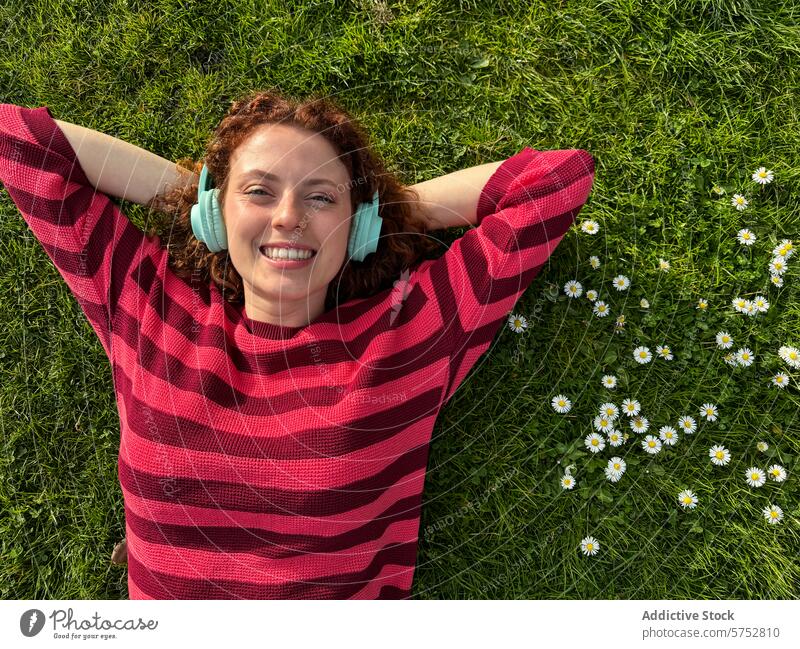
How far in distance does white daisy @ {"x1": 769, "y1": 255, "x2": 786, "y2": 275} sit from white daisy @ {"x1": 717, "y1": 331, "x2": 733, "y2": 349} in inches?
11.9

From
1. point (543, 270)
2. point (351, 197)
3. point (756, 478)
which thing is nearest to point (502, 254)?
point (351, 197)

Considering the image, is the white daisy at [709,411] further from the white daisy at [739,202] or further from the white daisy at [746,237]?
the white daisy at [739,202]

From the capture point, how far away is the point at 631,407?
222cm

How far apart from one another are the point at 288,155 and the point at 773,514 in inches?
85.4

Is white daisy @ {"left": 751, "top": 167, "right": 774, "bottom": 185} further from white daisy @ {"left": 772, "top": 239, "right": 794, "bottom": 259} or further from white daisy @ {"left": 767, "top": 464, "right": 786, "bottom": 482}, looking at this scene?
white daisy @ {"left": 767, "top": 464, "right": 786, "bottom": 482}

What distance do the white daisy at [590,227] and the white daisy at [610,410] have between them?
662 mm

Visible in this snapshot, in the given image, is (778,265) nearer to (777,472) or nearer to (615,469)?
(777,472)

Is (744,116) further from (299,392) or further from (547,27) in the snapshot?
(299,392)

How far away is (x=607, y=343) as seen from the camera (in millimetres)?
2242

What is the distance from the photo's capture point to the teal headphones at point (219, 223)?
1760 millimetres

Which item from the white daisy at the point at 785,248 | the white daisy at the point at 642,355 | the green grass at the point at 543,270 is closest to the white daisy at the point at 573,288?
the green grass at the point at 543,270

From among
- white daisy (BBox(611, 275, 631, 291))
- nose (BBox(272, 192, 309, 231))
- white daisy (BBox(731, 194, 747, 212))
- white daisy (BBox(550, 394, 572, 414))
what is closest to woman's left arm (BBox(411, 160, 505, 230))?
nose (BBox(272, 192, 309, 231))
